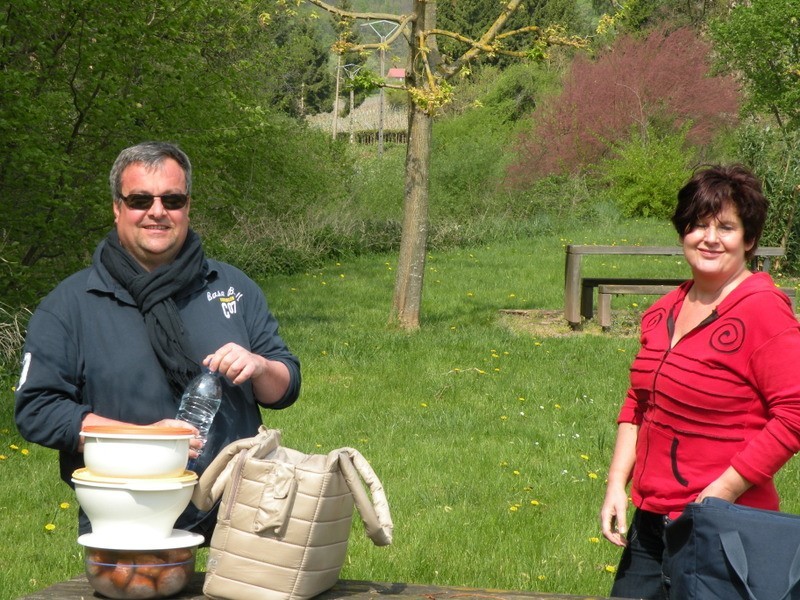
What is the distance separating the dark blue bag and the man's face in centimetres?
156

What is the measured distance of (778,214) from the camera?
20.4m

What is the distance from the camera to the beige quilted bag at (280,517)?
2600 millimetres

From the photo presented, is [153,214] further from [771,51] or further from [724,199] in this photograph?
[771,51]

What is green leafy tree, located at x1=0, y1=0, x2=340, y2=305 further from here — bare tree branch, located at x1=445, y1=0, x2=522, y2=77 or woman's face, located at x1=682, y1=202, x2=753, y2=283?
woman's face, located at x1=682, y1=202, x2=753, y2=283

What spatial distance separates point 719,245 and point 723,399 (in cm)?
42

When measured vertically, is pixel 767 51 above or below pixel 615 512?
above

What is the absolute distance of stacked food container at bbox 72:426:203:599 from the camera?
8.37 ft

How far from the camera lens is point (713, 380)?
302 centimetres

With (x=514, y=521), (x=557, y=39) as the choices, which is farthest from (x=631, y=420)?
(x=557, y=39)

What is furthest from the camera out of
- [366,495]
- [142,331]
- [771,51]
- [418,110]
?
[771,51]

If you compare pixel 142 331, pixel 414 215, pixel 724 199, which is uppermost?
pixel 414 215

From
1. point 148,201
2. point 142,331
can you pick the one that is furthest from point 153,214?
point 142,331

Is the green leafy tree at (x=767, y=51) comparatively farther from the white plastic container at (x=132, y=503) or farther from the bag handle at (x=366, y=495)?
the white plastic container at (x=132, y=503)

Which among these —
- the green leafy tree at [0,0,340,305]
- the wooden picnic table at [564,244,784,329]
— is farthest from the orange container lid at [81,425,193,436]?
the wooden picnic table at [564,244,784,329]
